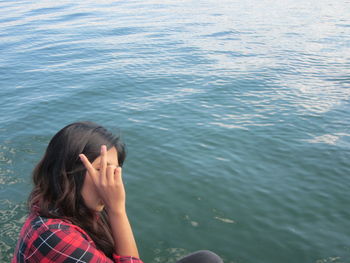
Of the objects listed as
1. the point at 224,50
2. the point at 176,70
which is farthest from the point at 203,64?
the point at 224,50

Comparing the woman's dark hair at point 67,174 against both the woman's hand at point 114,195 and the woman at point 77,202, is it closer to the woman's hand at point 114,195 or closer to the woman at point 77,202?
the woman at point 77,202

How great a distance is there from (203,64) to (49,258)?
14666 millimetres

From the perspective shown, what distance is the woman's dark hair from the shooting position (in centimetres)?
234

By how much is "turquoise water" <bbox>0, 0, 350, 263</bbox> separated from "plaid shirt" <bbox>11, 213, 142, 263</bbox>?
206cm

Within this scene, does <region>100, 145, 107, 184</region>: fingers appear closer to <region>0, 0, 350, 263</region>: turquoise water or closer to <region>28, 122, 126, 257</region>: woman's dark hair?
<region>28, 122, 126, 257</region>: woman's dark hair

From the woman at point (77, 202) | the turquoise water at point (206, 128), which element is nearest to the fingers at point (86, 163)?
the woman at point (77, 202)

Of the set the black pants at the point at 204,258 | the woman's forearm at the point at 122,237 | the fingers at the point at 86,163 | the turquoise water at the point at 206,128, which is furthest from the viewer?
the turquoise water at the point at 206,128

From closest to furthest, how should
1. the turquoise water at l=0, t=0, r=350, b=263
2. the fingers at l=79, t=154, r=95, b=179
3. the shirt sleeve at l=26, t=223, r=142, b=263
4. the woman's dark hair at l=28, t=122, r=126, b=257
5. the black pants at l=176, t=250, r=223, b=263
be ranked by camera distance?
the shirt sleeve at l=26, t=223, r=142, b=263, the fingers at l=79, t=154, r=95, b=179, the woman's dark hair at l=28, t=122, r=126, b=257, the black pants at l=176, t=250, r=223, b=263, the turquoise water at l=0, t=0, r=350, b=263

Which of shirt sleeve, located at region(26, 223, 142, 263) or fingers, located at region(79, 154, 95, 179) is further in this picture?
fingers, located at region(79, 154, 95, 179)

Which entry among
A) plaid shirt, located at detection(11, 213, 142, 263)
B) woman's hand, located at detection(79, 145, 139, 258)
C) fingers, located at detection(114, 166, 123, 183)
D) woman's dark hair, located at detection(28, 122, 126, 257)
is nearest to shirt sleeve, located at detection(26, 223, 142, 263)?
plaid shirt, located at detection(11, 213, 142, 263)

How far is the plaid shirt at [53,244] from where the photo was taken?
6.71 ft

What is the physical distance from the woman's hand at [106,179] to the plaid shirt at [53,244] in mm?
284

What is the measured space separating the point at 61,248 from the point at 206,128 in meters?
7.94

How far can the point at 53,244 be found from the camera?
205 centimetres
